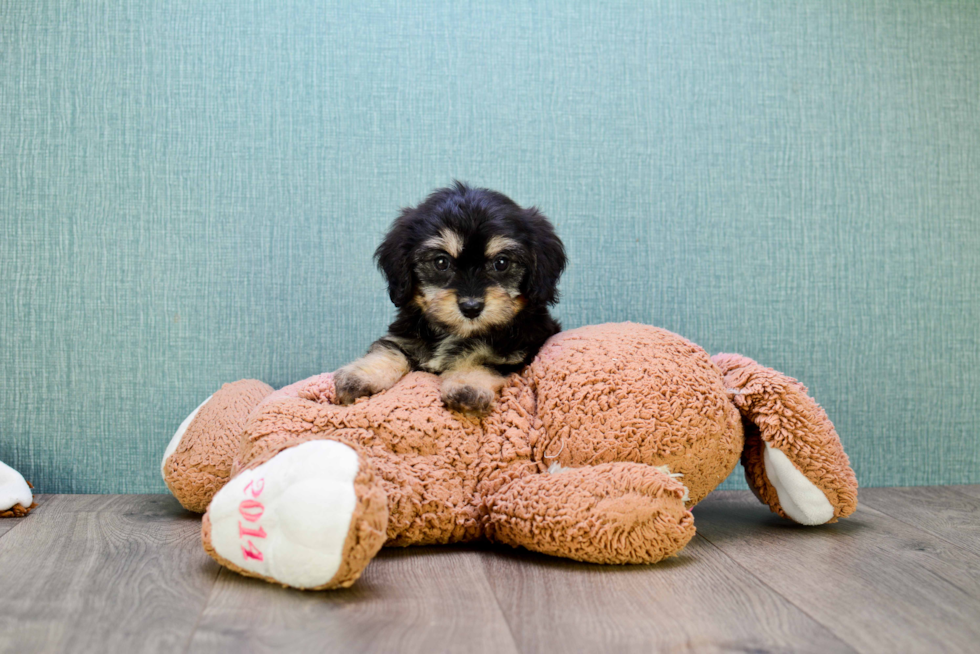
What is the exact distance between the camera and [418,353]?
2156 millimetres

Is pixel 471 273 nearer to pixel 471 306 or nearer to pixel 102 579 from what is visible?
pixel 471 306

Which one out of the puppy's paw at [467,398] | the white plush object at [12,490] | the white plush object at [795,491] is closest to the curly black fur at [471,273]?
the puppy's paw at [467,398]

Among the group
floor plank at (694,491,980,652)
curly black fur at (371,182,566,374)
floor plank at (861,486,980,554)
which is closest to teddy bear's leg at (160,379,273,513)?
curly black fur at (371,182,566,374)

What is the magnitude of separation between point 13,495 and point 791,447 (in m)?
2.20

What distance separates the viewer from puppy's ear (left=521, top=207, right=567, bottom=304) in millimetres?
2053

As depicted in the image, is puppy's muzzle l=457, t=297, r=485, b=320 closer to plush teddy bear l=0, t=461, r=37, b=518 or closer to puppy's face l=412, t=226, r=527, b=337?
puppy's face l=412, t=226, r=527, b=337

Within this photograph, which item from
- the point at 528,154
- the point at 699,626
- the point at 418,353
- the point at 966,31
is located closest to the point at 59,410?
the point at 418,353

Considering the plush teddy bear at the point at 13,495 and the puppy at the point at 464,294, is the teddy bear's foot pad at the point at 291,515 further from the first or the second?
the plush teddy bear at the point at 13,495

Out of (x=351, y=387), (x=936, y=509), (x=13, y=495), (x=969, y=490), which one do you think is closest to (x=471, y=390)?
(x=351, y=387)

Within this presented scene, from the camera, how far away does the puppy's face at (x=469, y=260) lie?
1968 mm

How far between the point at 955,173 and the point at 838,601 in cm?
195

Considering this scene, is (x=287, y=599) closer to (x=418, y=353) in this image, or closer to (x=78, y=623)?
(x=78, y=623)

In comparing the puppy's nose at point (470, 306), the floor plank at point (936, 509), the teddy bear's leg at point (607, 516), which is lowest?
the floor plank at point (936, 509)

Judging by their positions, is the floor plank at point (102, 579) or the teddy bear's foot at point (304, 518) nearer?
the floor plank at point (102, 579)
